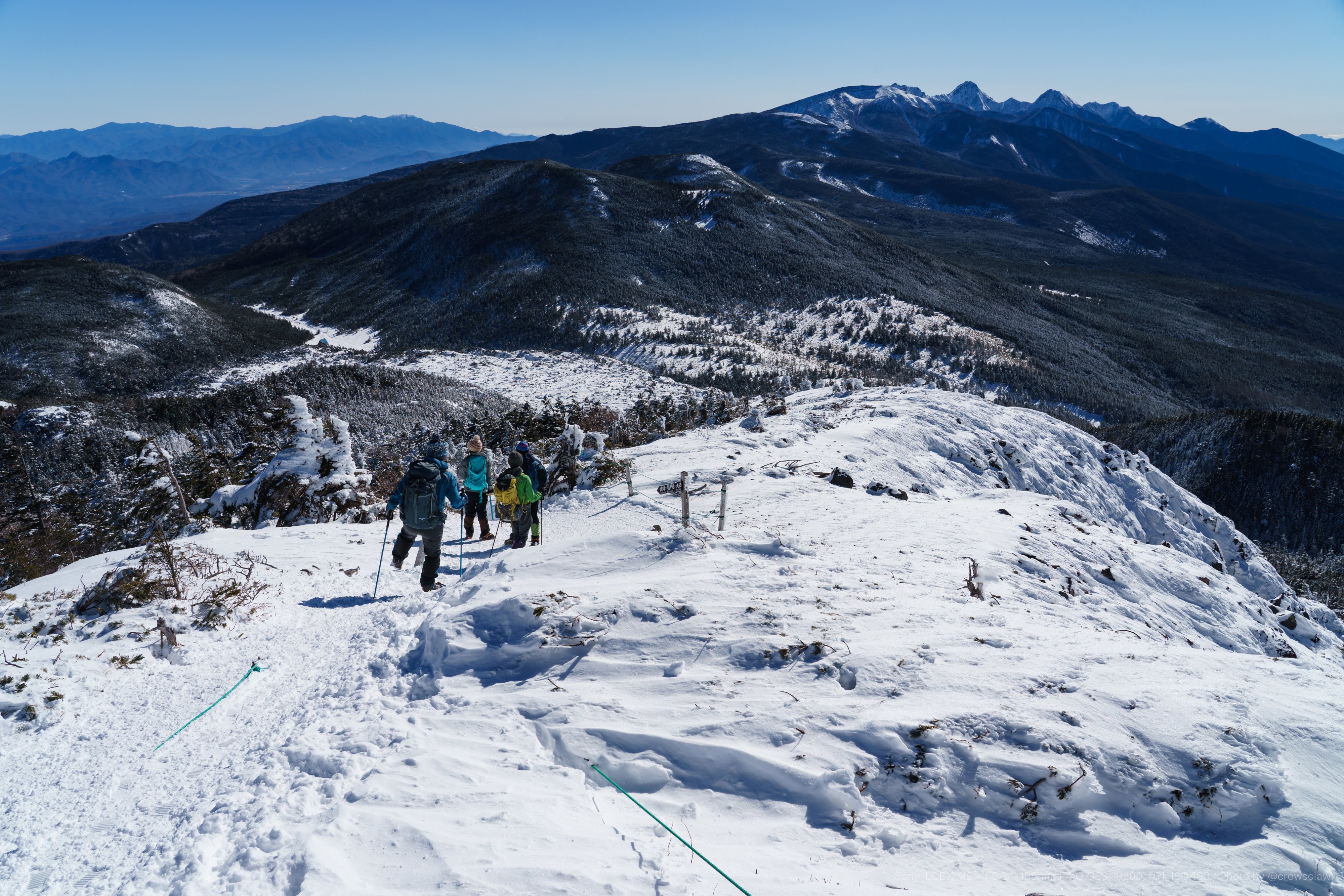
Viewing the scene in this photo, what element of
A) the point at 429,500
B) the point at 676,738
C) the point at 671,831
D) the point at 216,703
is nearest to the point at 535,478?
the point at 429,500

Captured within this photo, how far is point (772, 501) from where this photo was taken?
10727 mm

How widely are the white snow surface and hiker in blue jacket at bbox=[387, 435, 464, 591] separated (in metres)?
0.70

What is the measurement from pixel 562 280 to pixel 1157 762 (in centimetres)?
5676

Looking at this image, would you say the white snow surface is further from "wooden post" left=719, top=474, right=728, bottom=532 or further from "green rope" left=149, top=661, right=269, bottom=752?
"wooden post" left=719, top=474, right=728, bottom=532

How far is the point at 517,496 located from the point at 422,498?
181cm

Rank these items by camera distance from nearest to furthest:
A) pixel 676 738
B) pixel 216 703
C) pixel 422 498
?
pixel 676 738
pixel 216 703
pixel 422 498

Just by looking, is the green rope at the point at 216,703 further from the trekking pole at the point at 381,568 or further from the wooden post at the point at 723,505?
the wooden post at the point at 723,505

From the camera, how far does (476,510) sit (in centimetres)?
1155

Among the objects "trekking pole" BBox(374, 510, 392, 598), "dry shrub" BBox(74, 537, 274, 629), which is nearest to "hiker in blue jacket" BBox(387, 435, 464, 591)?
"trekking pole" BBox(374, 510, 392, 598)

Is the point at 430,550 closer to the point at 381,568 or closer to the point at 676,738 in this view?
the point at 381,568

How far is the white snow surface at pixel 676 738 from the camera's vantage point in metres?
3.97

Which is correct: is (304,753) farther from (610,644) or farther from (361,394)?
(361,394)

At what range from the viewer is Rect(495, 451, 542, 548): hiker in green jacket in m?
9.92

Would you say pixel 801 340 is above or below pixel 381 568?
above
